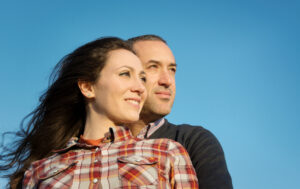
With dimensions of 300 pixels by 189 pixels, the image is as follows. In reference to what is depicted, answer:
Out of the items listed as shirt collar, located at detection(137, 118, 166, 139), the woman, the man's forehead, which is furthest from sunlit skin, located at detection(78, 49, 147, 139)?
the man's forehead

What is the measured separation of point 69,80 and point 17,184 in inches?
49.9

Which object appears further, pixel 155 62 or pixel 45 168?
pixel 155 62

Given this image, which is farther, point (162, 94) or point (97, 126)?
point (162, 94)

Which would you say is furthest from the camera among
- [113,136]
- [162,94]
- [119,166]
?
[162,94]

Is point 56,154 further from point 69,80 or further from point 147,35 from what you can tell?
point 147,35

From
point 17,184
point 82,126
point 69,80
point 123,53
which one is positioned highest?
point 123,53

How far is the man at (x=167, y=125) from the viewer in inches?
145

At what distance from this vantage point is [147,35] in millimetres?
5199

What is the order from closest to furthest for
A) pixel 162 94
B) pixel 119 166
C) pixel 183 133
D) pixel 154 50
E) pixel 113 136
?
pixel 119 166, pixel 113 136, pixel 183 133, pixel 162 94, pixel 154 50

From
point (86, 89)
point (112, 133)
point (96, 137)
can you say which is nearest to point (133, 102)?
point (112, 133)

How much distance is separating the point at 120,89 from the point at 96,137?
0.54m

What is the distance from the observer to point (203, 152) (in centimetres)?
383

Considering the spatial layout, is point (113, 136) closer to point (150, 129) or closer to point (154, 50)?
point (150, 129)

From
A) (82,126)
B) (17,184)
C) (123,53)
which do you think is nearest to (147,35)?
(123,53)
